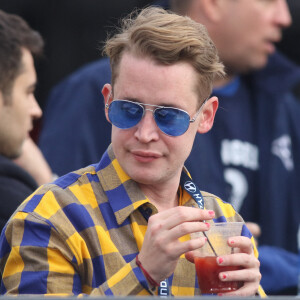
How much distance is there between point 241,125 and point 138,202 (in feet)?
9.33

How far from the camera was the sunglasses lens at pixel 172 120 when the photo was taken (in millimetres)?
2885

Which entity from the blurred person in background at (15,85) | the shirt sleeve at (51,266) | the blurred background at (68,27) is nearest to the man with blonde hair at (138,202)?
the shirt sleeve at (51,266)

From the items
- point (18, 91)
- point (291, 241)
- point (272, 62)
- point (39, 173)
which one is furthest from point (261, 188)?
point (18, 91)

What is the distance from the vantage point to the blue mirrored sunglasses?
2.88 metres

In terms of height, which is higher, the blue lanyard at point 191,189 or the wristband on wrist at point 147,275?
the blue lanyard at point 191,189

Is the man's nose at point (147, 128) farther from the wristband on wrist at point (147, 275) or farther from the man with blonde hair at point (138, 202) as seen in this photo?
the wristband on wrist at point (147, 275)

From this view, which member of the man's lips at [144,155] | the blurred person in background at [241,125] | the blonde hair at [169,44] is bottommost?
the blurred person in background at [241,125]

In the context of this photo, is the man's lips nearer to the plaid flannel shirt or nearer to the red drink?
the plaid flannel shirt

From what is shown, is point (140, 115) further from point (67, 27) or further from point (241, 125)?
point (67, 27)

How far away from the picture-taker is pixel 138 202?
293 cm

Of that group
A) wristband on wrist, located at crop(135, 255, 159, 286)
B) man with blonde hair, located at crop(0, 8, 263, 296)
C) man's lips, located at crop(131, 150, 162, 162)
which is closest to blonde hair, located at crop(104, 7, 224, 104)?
man with blonde hair, located at crop(0, 8, 263, 296)

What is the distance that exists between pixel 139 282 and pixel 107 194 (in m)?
0.42

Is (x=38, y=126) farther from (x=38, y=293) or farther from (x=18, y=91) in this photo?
(x=38, y=293)

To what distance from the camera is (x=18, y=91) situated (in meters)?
4.33
